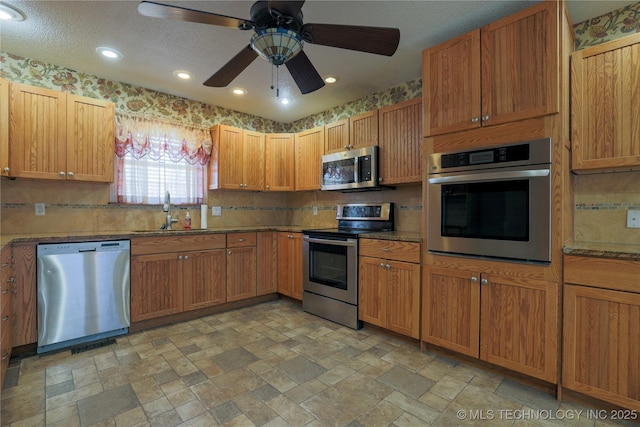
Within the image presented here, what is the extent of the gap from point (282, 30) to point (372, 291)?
2.14m

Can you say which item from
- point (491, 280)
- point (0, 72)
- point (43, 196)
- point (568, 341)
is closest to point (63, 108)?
point (0, 72)

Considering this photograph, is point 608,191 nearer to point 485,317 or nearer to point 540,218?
point 540,218

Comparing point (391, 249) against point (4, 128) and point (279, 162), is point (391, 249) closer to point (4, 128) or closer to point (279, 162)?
point (279, 162)

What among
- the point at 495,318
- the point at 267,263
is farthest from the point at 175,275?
the point at 495,318

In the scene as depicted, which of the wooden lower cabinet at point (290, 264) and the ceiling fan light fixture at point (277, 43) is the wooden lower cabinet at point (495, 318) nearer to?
the wooden lower cabinet at point (290, 264)

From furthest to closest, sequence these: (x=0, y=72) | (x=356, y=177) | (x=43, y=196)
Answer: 1. (x=356, y=177)
2. (x=43, y=196)
3. (x=0, y=72)

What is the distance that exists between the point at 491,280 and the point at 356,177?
165 cm

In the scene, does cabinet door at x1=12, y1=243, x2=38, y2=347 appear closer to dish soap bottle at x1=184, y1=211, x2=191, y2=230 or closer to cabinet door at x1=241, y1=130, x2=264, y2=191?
dish soap bottle at x1=184, y1=211, x2=191, y2=230

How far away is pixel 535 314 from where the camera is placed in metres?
1.89

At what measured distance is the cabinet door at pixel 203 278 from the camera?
3135mm

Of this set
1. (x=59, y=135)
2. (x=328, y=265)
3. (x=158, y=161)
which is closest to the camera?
(x=59, y=135)

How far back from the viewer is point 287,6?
1.47 m

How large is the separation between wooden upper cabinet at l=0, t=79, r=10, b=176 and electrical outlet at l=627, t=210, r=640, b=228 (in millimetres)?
4518

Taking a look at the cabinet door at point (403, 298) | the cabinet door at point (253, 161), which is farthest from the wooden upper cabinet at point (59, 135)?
the cabinet door at point (403, 298)
